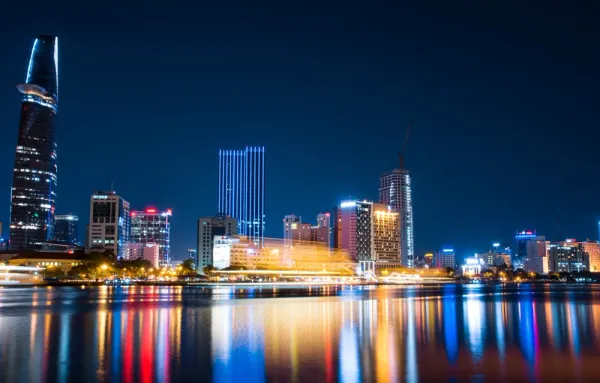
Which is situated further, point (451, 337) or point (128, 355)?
point (451, 337)

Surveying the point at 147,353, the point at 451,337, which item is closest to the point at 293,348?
the point at 147,353

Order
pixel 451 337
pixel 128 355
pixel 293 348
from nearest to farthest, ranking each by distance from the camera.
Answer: pixel 128 355, pixel 293 348, pixel 451 337

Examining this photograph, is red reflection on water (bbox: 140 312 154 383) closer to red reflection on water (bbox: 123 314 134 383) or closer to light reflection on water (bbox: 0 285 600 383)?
light reflection on water (bbox: 0 285 600 383)

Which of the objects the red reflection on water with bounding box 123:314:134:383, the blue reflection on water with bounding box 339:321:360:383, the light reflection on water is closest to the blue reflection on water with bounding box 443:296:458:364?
the light reflection on water

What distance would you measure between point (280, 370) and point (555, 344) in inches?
562

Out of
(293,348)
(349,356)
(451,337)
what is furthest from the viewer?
(451,337)

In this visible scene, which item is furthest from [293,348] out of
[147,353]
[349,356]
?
[147,353]

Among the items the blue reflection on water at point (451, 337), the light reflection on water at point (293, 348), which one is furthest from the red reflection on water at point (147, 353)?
the blue reflection on water at point (451, 337)

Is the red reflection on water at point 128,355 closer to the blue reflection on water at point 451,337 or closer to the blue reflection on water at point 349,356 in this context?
the blue reflection on water at point 349,356

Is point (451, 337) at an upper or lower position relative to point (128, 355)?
lower

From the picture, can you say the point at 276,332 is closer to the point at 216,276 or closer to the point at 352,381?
the point at 352,381

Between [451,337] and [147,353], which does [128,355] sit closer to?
[147,353]

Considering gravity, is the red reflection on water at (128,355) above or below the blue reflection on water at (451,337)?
above

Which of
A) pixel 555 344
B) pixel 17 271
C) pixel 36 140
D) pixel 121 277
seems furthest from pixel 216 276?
pixel 555 344
